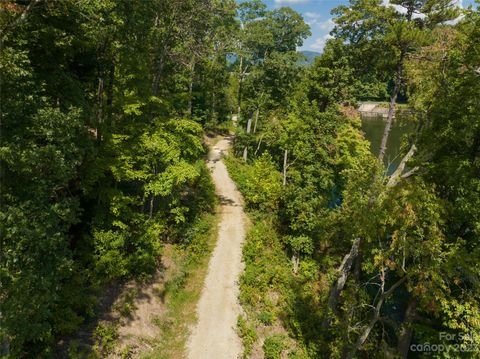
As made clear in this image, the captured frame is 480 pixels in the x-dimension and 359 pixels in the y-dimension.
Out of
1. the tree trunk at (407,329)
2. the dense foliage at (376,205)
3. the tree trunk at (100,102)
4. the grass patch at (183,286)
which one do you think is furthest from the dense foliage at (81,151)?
the tree trunk at (407,329)

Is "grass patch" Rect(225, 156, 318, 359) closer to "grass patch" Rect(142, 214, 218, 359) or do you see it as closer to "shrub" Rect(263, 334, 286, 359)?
"shrub" Rect(263, 334, 286, 359)

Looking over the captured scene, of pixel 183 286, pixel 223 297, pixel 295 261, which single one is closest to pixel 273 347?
pixel 223 297

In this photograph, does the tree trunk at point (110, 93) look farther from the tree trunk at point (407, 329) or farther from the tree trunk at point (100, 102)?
the tree trunk at point (407, 329)

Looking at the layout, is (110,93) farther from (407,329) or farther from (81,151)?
(407,329)

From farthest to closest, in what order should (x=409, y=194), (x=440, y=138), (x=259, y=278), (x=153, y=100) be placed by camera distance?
(x=259, y=278), (x=153, y=100), (x=440, y=138), (x=409, y=194)

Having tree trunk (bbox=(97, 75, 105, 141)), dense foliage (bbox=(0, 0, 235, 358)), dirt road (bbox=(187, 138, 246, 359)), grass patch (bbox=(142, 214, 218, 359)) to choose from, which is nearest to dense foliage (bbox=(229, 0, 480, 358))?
dirt road (bbox=(187, 138, 246, 359))

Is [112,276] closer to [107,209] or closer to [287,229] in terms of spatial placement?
[107,209]

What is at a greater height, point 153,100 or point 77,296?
point 153,100

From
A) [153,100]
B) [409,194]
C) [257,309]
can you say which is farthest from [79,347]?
[409,194]
